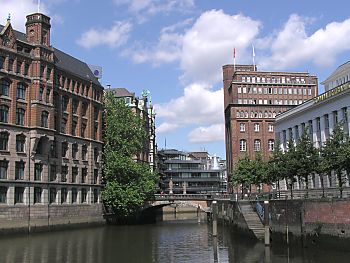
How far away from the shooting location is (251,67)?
138 m

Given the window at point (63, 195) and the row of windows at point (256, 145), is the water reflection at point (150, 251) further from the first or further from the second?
the row of windows at point (256, 145)

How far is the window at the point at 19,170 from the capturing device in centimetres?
6850

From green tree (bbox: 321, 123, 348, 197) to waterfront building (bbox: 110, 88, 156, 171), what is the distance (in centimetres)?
7695

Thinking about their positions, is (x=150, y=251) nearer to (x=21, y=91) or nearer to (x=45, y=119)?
(x=45, y=119)

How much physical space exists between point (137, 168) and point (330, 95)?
3765 cm

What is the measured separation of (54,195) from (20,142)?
421 inches

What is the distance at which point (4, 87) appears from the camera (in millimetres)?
68188

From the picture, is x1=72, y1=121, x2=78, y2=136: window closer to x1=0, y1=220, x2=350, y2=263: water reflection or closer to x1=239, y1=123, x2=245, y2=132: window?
x1=0, y1=220, x2=350, y2=263: water reflection

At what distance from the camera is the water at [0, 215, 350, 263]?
40812 millimetres

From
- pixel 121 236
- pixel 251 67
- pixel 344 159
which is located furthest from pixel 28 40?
pixel 251 67

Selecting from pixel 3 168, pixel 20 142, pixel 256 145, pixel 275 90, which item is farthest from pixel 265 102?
pixel 3 168

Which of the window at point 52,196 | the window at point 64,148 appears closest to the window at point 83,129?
the window at point 64,148

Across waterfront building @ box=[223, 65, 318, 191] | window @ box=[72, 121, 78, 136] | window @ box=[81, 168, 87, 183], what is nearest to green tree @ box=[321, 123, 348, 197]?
window @ box=[81, 168, 87, 183]

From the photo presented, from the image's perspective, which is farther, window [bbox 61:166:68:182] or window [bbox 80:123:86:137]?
window [bbox 80:123:86:137]
